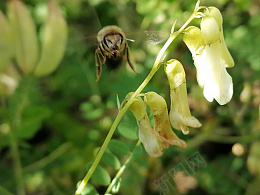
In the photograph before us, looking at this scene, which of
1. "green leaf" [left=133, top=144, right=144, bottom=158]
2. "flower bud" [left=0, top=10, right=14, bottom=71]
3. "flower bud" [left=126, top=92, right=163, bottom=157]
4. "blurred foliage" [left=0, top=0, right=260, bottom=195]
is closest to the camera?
"flower bud" [left=126, top=92, right=163, bottom=157]

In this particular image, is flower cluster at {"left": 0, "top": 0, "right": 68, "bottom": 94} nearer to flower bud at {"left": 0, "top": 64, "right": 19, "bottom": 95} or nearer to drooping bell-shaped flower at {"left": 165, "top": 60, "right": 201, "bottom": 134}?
flower bud at {"left": 0, "top": 64, "right": 19, "bottom": 95}

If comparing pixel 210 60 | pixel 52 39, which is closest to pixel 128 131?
pixel 210 60

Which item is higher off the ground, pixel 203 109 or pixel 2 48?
pixel 2 48

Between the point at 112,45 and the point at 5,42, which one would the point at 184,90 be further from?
the point at 5,42

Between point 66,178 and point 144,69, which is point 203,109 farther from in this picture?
point 66,178

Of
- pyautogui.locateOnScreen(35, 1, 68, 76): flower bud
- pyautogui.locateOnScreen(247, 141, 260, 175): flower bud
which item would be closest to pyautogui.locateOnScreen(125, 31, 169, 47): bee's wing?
pyautogui.locateOnScreen(35, 1, 68, 76): flower bud

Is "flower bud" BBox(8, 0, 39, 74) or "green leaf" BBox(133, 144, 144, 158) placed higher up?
"flower bud" BBox(8, 0, 39, 74)

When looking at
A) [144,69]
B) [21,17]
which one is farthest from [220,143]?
[21,17]
